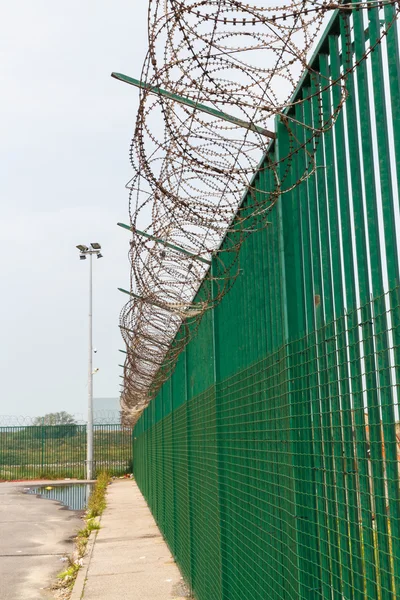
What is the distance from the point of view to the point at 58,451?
37781 millimetres

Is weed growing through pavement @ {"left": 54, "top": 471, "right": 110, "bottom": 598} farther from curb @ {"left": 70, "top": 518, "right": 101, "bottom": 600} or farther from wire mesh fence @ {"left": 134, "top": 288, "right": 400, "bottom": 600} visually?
wire mesh fence @ {"left": 134, "top": 288, "right": 400, "bottom": 600}

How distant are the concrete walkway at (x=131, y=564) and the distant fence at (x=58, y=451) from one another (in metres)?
19.8

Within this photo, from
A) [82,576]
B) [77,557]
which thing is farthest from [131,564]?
[77,557]

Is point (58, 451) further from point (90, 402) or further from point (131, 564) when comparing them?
point (131, 564)

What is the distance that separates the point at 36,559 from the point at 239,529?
8.28 metres

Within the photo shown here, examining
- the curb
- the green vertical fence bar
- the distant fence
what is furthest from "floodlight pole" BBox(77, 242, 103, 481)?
the green vertical fence bar

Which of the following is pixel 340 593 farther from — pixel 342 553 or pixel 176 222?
pixel 176 222

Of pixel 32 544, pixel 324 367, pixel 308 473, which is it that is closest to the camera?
pixel 324 367

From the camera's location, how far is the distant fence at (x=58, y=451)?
3706 centimetres

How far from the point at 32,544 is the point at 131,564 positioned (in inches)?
173

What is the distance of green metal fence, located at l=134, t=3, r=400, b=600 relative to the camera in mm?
2615

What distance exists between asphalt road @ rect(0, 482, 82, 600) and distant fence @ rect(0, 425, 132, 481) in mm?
11692

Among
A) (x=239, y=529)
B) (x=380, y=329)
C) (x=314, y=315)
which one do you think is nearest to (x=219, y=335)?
(x=239, y=529)

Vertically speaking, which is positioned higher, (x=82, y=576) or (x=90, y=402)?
(x=90, y=402)
